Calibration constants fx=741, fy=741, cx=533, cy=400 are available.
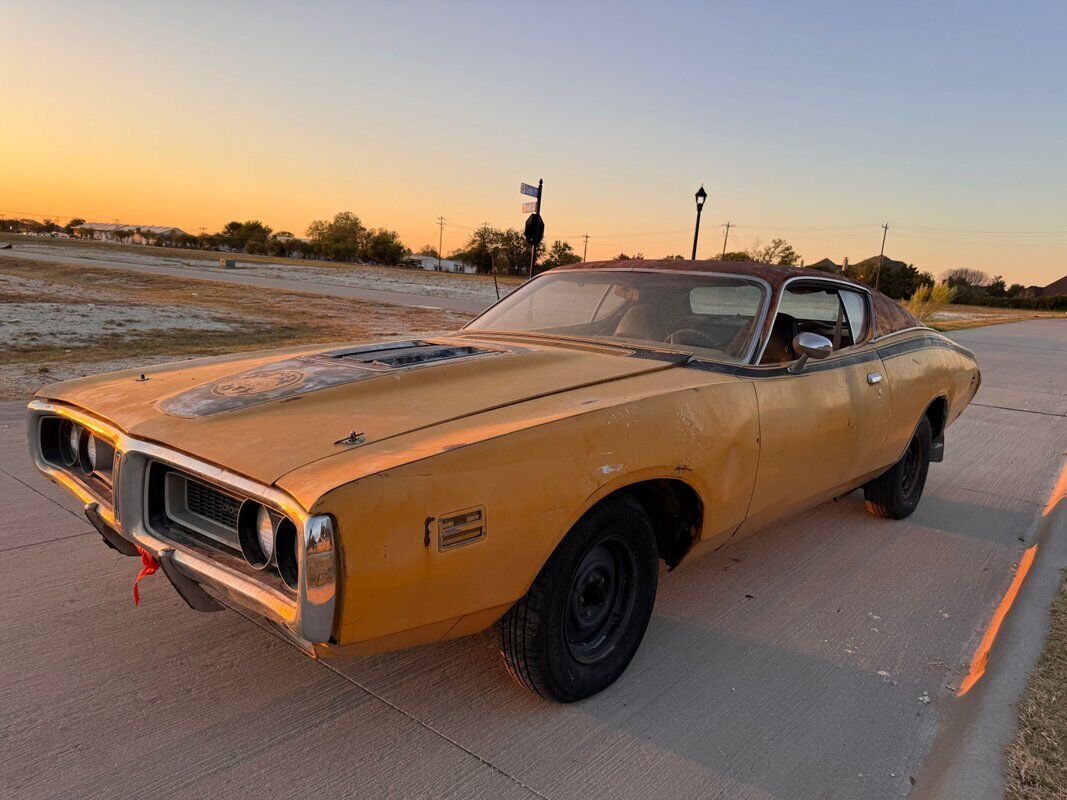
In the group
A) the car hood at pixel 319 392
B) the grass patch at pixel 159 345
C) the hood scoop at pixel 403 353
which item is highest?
the hood scoop at pixel 403 353

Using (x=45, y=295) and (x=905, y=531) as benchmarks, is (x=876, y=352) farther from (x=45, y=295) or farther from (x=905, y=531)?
(x=45, y=295)

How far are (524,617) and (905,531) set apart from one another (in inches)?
126

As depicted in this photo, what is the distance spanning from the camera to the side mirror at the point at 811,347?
320cm

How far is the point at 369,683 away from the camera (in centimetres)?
258

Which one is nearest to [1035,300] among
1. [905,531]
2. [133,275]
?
[133,275]

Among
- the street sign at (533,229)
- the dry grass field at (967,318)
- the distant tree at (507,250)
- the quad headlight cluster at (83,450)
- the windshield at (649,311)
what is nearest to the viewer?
Result: the quad headlight cluster at (83,450)

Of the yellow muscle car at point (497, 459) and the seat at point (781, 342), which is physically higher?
the seat at point (781, 342)

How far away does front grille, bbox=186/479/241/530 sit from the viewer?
85.2 inches


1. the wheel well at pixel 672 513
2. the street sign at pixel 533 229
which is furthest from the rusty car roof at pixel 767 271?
the street sign at pixel 533 229

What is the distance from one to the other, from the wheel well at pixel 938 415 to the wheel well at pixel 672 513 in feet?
9.40

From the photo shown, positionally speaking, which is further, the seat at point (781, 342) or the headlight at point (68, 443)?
the seat at point (781, 342)

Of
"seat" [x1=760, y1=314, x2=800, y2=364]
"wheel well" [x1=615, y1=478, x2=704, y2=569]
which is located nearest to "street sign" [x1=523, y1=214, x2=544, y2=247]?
"seat" [x1=760, y1=314, x2=800, y2=364]

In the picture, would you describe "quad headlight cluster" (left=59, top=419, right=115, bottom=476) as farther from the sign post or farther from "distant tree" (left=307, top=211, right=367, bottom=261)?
"distant tree" (left=307, top=211, right=367, bottom=261)

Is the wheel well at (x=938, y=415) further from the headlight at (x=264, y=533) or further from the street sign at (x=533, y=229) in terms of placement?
the street sign at (x=533, y=229)
